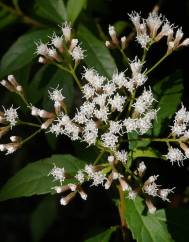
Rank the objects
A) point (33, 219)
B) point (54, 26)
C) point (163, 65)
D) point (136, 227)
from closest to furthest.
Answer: point (136, 227), point (54, 26), point (163, 65), point (33, 219)

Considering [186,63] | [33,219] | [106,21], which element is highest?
[106,21]

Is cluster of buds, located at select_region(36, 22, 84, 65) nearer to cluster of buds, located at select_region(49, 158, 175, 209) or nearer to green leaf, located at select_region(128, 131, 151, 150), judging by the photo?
green leaf, located at select_region(128, 131, 151, 150)

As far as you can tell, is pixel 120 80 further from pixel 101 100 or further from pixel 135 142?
pixel 135 142

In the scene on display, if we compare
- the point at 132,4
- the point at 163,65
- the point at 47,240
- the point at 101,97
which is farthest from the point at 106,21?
the point at 47,240

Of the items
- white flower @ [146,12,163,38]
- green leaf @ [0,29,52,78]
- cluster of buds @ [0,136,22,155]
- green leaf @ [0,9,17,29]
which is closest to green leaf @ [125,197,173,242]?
cluster of buds @ [0,136,22,155]

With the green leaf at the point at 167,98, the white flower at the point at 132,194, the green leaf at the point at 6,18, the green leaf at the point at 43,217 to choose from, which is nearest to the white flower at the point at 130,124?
the green leaf at the point at 167,98

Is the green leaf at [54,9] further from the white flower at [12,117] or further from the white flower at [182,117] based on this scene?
the white flower at [182,117]

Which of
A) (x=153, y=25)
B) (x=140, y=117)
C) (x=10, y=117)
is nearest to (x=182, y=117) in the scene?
(x=140, y=117)

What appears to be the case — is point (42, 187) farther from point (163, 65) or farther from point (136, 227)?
point (163, 65)

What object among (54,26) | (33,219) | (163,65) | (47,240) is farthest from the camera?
(47,240)
